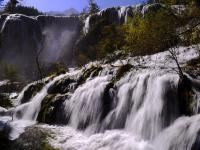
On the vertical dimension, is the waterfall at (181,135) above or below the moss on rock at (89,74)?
below

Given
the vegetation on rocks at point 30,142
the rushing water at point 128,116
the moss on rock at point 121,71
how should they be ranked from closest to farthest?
the rushing water at point 128,116
the vegetation on rocks at point 30,142
the moss on rock at point 121,71

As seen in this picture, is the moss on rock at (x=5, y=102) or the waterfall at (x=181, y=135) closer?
the waterfall at (x=181, y=135)

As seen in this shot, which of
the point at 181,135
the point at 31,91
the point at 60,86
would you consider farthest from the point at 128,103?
the point at 31,91

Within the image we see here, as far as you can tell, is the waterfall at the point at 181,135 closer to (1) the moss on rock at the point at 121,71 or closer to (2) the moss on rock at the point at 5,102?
(1) the moss on rock at the point at 121,71

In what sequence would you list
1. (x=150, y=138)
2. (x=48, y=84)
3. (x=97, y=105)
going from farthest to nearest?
(x=48, y=84) < (x=97, y=105) < (x=150, y=138)

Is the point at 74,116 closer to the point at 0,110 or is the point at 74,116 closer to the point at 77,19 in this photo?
the point at 0,110

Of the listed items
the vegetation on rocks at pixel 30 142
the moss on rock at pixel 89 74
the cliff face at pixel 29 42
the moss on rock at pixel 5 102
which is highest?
the cliff face at pixel 29 42

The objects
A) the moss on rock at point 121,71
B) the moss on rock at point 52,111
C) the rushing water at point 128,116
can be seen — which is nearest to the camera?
the rushing water at point 128,116

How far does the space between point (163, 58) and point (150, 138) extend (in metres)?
8.68

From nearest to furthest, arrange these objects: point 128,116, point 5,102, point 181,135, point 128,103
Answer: point 181,135 → point 128,116 → point 128,103 → point 5,102

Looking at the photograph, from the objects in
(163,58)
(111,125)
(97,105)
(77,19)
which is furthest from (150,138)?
(77,19)

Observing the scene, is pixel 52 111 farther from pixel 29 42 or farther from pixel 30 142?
pixel 29 42

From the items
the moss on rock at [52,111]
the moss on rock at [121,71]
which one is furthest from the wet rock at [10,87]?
the moss on rock at [121,71]

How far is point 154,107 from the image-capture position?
44.7ft
